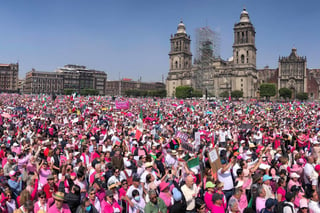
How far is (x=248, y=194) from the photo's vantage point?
669 centimetres

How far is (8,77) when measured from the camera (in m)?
152

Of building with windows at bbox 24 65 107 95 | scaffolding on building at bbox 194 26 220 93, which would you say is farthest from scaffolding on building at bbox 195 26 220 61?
building with windows at bbox 24 65 107 95

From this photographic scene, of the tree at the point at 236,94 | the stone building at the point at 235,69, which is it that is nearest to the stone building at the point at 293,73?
the stone building at the point at 235,69

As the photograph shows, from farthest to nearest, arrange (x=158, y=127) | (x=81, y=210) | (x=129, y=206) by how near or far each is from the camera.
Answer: (x=158, y=127) < (x=129, y=206) < (x=81, y=210)

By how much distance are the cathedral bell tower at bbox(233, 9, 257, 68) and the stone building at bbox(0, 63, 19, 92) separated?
347ft

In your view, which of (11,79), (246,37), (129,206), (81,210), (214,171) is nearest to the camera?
(81,210)

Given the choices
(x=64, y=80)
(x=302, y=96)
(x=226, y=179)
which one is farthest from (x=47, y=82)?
(x=226, y=179)

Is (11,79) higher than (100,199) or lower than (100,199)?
higher

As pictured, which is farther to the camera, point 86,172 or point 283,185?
point 86,172

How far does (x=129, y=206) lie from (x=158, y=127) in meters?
13.2

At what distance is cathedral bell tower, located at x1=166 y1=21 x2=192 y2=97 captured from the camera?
119m

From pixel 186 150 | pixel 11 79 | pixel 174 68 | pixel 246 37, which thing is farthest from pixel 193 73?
pixel 186 150

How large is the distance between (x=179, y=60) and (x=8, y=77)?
85803 millimetres

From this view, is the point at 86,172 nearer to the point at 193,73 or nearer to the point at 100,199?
the point at 100,199
